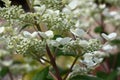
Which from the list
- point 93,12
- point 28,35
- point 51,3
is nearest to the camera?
point 28,35

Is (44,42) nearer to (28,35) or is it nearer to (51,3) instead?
(28,35)

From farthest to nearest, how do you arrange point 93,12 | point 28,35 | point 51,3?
point 93,12, point 51,3, point 28,35

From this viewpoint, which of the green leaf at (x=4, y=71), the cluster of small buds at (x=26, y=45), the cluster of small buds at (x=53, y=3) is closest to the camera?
the cluster of small buds at (x=26, y=45)

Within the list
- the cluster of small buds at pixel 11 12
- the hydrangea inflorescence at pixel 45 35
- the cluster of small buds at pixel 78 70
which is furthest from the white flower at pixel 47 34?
the cluster of small buds at pixel 78 70

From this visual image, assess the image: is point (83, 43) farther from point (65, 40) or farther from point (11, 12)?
point (11, 12)

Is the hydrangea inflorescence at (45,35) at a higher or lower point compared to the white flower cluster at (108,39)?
higher

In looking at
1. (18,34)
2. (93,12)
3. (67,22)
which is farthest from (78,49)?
(93,12)

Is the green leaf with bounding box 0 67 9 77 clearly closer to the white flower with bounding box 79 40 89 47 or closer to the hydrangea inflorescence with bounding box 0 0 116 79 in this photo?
the hydrangea inflorescence with bounding box 0 0 116 79

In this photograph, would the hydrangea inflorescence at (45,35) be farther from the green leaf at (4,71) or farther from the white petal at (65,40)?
the green leaf at (4,71)
